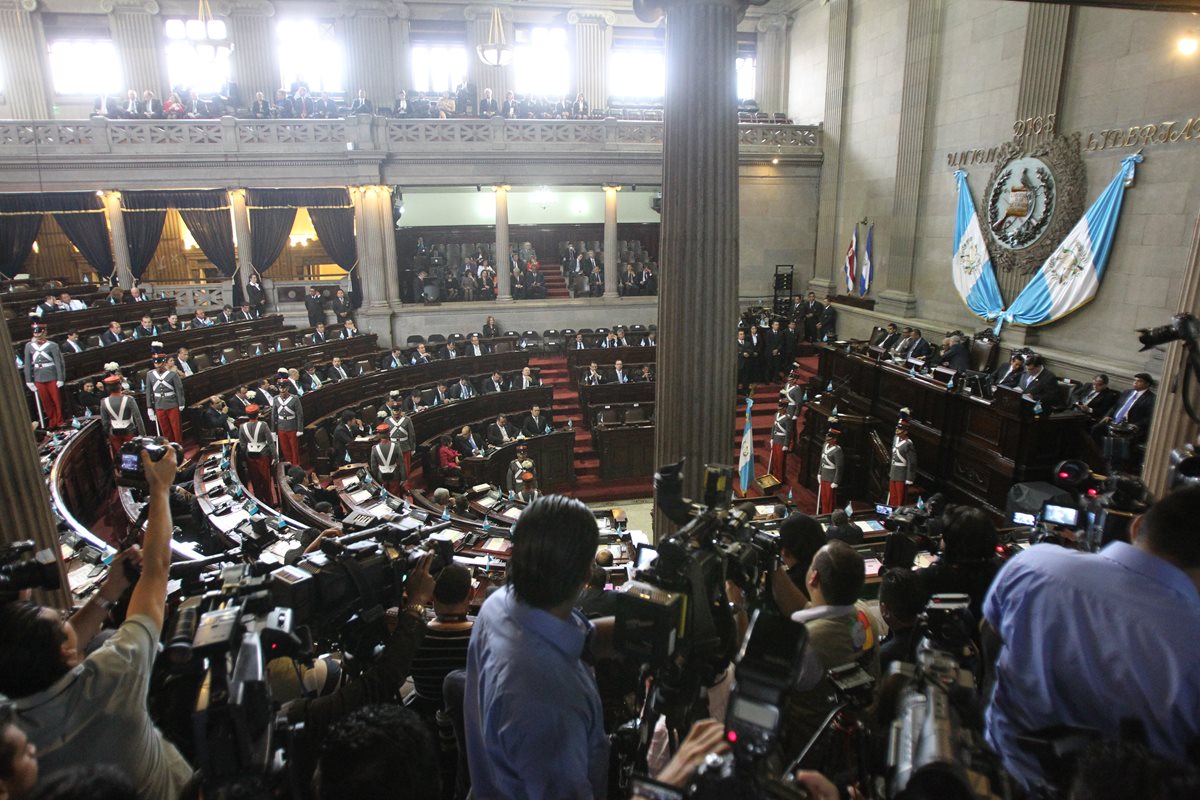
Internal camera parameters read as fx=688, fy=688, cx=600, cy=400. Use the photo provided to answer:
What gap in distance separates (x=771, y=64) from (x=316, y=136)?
13890 millimetres

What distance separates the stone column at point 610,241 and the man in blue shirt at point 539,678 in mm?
17410

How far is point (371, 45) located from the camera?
19.1 meters

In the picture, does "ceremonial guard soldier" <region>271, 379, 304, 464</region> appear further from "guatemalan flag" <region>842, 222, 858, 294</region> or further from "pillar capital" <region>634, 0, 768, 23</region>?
"guatemalan flag" <region>842, 222, 858, 294</region>

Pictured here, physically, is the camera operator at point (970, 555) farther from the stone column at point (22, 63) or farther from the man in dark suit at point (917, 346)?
the stone column at point (22, 63)

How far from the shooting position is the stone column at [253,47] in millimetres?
18672

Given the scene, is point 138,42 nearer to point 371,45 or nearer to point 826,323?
point 371,45

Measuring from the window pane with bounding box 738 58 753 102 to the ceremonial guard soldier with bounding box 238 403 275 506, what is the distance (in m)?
18.3

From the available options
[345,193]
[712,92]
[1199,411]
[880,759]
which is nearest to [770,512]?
[1199,411]

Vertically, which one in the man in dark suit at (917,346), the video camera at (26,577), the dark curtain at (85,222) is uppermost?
the dark curtain at (85,222)

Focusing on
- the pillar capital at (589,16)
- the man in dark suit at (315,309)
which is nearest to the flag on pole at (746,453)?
the man in dark suit at (315,309)

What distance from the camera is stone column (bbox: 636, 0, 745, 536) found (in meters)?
4.39

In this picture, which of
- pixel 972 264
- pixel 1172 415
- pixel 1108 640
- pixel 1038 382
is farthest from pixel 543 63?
pixel 1108 640

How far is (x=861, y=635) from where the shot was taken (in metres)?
2.36

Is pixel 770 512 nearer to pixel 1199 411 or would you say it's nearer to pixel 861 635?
pixel 1199 411
